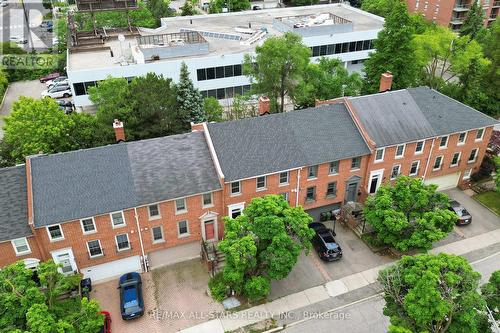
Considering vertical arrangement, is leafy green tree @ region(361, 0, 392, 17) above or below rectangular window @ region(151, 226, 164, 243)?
above

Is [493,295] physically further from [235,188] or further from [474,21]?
[474,21]

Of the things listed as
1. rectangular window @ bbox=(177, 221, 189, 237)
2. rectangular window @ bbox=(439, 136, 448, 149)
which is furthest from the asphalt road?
rectangular window @ bbox=(439, 136, 448, 149)

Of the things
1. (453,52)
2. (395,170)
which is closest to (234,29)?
(453,52)

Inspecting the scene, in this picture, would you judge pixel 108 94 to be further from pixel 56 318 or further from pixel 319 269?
pixel 319 269

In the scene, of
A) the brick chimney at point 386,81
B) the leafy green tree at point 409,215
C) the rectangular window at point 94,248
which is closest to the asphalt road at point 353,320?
the leafy green tree at point 409,215

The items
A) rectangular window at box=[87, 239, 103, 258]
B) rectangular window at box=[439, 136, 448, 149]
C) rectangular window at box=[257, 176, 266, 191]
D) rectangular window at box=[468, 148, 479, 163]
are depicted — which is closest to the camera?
rectangular window at box=[87, 239, 103, 258]

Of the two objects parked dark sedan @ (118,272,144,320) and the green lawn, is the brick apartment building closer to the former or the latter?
the green lawn
